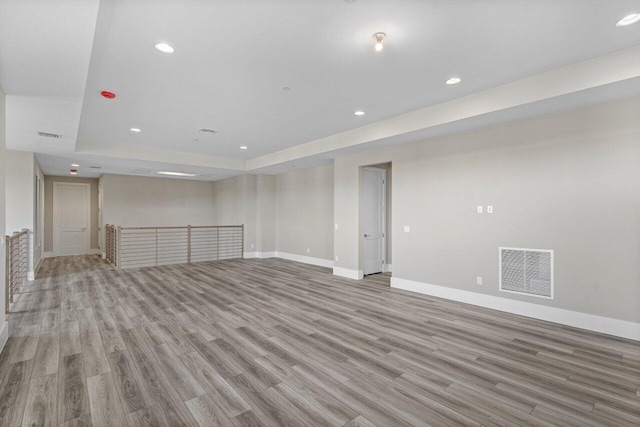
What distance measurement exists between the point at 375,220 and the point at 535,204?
341 centimetres

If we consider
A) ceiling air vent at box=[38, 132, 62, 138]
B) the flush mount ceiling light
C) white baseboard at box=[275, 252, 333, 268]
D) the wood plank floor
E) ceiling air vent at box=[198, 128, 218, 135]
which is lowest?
the wood plank floor

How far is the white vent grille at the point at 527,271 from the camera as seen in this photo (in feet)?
12.7

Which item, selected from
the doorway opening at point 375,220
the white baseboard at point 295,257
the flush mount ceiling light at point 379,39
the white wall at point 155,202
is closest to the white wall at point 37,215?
the white wall at point 155,202

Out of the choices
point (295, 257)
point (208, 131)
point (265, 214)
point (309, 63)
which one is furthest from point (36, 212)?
point (309, 63)

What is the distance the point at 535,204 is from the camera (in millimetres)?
3955

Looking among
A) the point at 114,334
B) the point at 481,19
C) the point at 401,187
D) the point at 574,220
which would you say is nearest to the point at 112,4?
the point at 481,19

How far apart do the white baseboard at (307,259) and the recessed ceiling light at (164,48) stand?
6.06 m

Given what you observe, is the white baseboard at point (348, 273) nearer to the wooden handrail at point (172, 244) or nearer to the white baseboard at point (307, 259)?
the white baseboard at point (307, 259)

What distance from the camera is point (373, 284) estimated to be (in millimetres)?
5926

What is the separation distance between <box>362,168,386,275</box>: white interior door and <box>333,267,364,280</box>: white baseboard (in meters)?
0.36

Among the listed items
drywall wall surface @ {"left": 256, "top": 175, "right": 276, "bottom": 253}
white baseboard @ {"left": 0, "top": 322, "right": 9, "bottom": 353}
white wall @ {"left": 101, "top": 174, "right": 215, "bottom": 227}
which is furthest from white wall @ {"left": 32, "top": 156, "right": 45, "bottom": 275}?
drywall wall surface @ {"left": 256, "top": 175, "right": 276, "bottom": 253}

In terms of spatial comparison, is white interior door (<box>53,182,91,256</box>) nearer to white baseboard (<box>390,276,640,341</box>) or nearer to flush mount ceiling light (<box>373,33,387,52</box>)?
white baseboard (<box>390,276,640,341</box>)

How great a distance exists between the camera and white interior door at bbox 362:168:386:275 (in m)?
6.70

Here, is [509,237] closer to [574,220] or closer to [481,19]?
[574,220]
